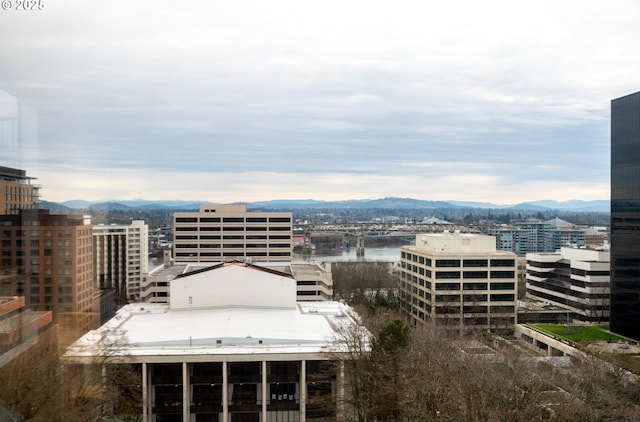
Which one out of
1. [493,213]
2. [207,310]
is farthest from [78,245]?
[493,213]

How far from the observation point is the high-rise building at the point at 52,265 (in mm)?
3420

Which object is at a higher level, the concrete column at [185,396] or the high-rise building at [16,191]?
the high-rise building at [16,191]

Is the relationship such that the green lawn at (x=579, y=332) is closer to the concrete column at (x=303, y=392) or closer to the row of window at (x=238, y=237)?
the concrete column at (x=303, y=392)

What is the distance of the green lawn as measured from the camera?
12172 millimetres

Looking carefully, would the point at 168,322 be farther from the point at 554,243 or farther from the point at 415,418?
the point at 554,243

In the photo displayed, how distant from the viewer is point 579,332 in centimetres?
1280

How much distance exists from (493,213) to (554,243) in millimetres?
13418

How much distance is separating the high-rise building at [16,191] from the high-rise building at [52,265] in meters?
0.06

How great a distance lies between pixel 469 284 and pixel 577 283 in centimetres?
282

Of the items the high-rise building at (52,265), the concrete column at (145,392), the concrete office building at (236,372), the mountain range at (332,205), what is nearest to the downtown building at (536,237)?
the mountain range at (332,205)

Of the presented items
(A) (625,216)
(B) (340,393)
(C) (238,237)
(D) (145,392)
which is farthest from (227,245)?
(B) (340,393)

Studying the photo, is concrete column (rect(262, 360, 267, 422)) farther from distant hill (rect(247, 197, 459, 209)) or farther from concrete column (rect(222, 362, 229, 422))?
distant hill (rect(247, 197, 459, 209))

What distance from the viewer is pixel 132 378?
7.34 meters

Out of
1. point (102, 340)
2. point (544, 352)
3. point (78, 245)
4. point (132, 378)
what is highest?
point (78, 245)
